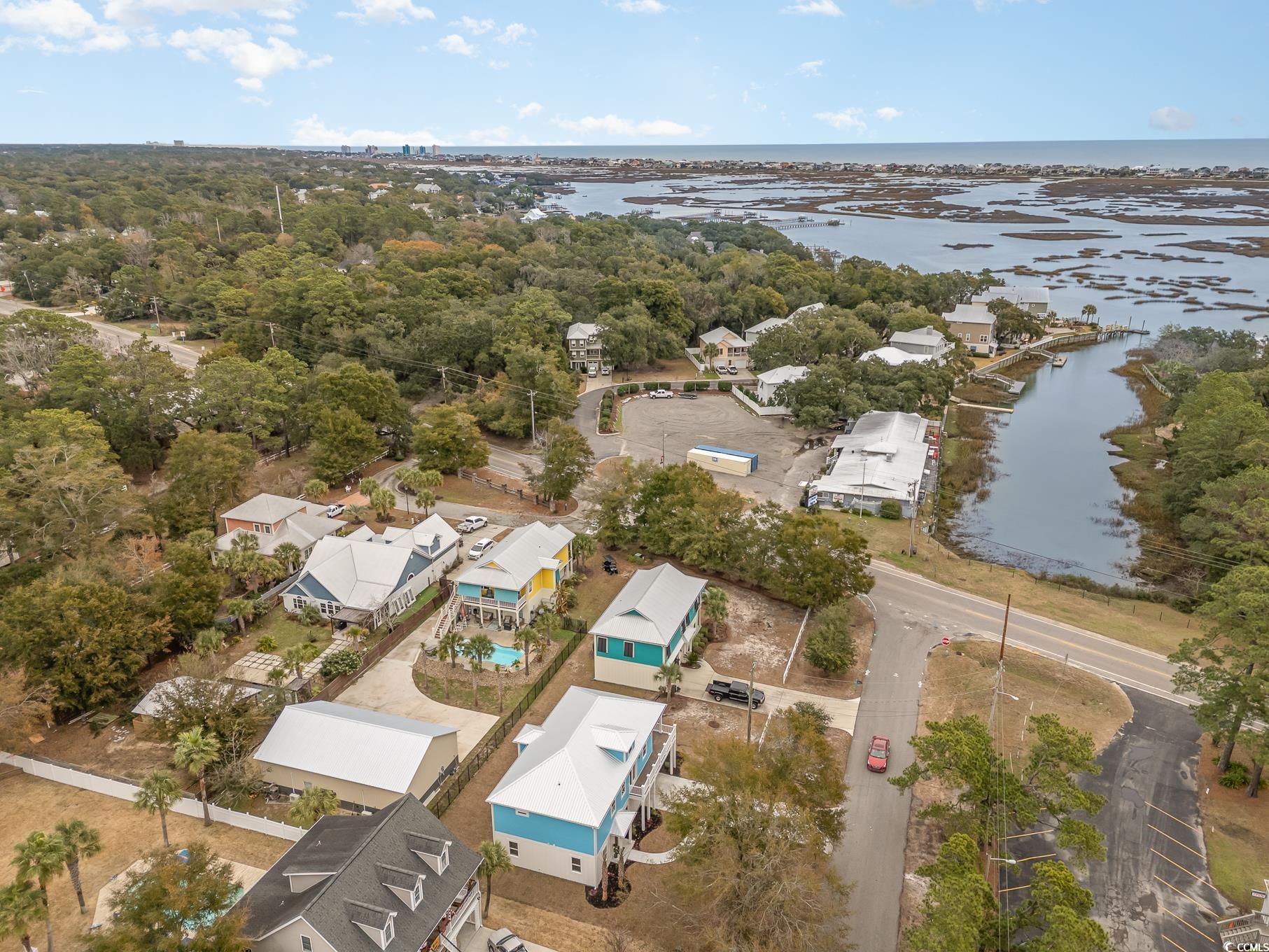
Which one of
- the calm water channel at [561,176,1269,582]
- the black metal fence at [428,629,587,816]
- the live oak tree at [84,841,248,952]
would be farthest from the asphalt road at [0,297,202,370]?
the calm water channel at [561,176,1269,582]

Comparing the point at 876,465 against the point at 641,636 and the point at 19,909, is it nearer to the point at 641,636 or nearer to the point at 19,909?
the point at 641,636

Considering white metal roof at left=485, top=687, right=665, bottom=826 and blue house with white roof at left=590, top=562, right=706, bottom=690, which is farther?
blue house with white roof at left=590, top=562, right=706, bottom=690

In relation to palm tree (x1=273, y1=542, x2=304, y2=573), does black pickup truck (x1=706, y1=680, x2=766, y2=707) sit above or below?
below

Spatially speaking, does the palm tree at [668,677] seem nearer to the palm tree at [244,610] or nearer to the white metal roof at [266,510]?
the palm tree at [244,610]

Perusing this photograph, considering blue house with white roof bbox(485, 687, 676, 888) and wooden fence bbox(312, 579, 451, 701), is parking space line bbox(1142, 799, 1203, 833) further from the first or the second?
wooden fence bbox(312, 579, 451, 701)

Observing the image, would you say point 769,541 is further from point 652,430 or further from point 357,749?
point 652,430

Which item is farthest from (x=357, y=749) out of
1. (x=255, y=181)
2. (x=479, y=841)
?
(x=255, y=181)

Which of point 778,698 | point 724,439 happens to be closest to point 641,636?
point 778,698
